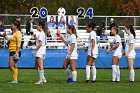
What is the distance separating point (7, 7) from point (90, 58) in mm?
34879

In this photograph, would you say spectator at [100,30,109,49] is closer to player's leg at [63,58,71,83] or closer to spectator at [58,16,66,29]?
spectator at [58,16,66,29]

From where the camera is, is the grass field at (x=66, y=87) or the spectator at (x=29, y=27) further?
the spectator at (x=29, y=27)

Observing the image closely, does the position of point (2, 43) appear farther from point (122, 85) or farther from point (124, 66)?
point (122, 85)

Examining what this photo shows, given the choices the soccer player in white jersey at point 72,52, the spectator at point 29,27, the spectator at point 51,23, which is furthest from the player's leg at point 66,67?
the spectator at point 51,23

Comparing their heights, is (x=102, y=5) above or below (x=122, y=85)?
above

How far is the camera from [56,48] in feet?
108

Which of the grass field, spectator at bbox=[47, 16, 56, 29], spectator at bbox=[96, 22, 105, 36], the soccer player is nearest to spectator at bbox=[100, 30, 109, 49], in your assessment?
spectator at bbox=[96, 22, 105, 36]

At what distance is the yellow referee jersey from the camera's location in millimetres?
21195

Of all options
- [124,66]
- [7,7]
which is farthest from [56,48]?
[7,7]

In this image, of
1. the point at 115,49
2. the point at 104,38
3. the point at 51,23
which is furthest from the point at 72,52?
the point at 51,23

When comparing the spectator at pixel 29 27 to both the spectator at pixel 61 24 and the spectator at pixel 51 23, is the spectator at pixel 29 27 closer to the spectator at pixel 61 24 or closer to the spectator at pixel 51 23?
the spectator at pixel 51 23

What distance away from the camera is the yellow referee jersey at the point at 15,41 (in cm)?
2120

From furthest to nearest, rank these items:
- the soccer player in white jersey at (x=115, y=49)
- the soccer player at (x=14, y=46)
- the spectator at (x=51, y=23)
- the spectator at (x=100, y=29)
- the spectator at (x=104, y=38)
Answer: the spectator at (x=51, y=23)
the spectator at (x=100, y=29)
the spectator at (x=104, y=38)
the soccer player in white jersey at (x=115, y=49)
the soccer player at (x=14, y=46)

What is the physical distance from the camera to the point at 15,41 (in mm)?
21281
